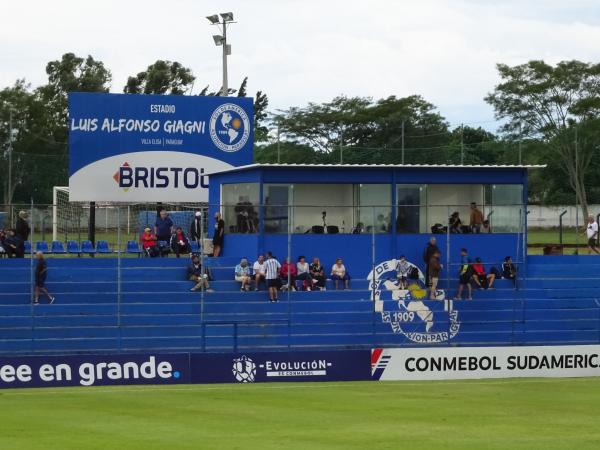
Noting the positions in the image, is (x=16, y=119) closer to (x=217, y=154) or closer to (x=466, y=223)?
(x=217, y=154)

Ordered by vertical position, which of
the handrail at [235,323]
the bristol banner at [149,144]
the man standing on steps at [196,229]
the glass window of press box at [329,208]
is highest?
the bristol banner at [149,144]

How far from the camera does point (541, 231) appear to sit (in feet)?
209

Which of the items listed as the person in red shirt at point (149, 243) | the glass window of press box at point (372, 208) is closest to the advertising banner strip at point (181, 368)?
the glass window of press box at point (372, 208)

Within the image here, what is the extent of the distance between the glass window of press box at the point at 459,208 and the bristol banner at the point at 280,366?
890cm

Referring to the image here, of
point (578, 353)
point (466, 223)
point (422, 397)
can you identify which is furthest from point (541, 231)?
point (422, 397)

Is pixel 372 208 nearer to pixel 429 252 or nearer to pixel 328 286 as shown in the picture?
pixel 429 252

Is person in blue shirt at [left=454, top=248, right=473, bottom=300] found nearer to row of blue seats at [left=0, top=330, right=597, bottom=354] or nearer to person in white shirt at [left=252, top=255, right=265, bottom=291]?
row of blue seats at [left=0, top=330, right=597, bottom=354]

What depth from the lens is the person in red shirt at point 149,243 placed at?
37.1 m

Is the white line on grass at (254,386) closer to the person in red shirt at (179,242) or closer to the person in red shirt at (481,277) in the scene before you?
the person in red shirt at (481,277)

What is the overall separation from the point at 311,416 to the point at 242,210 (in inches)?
652

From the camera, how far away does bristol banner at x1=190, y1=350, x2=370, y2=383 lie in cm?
2875

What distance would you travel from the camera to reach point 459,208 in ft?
128

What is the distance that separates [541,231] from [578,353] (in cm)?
3328

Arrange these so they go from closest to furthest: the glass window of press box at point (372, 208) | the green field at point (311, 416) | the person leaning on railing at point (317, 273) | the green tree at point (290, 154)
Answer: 1. the green field at point (311, 416)
2. the person leaning on railing at point (317, 273)
3. the glass window of press box at point (372, 208)
4. the green tree at point (290, 154)
